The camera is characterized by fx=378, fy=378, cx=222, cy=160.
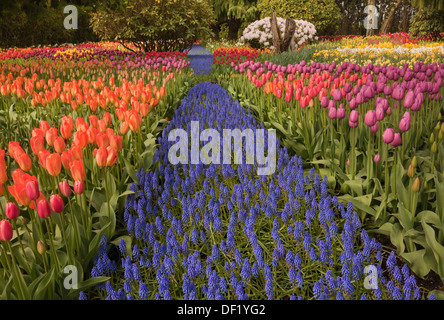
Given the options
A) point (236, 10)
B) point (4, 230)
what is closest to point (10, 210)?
point (4, 230)

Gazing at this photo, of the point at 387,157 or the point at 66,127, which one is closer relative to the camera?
the point at 66,127

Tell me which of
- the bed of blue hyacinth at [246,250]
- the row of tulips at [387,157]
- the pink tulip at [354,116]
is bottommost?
the bed of blue hyacinth at [246,250]

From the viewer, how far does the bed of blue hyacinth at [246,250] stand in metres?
1.86

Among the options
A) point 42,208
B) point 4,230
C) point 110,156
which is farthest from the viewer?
point 110,156

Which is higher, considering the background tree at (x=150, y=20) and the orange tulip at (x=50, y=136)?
the background tree at (x=150, y=20)

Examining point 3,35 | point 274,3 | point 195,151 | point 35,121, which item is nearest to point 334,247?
point 195,151

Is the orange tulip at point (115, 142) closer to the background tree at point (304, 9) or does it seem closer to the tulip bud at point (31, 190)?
the tulip bud at point (31, 190)

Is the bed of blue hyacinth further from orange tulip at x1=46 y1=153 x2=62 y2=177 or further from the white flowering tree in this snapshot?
the white flowering tree

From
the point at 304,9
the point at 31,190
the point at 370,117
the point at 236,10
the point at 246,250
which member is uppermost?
the point at 236,10

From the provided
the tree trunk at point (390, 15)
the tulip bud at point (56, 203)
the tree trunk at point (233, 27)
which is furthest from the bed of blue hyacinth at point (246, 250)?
the tree trunk at point (233, 27)

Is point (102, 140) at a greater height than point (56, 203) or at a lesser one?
greater

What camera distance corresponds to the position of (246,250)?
2.43 metres

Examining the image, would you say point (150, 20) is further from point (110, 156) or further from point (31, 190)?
point (31, 190)

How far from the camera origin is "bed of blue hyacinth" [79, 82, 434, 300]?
1859 mm
